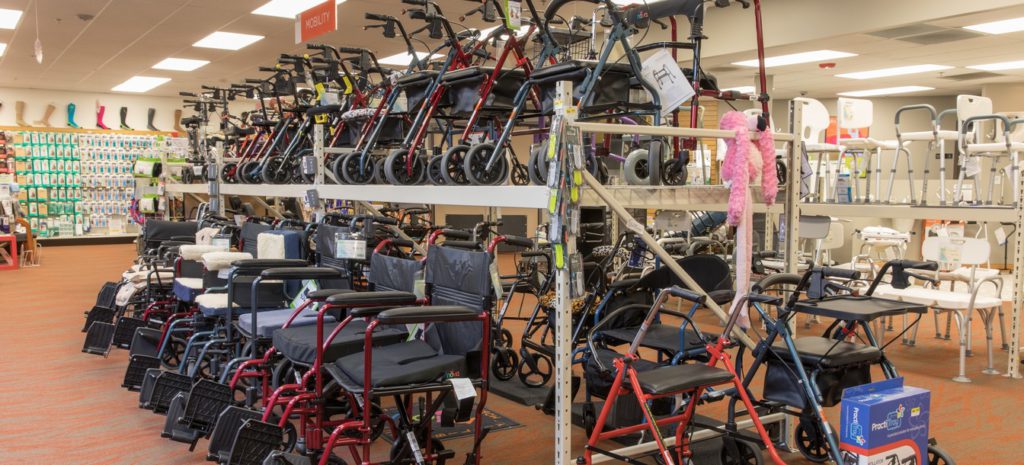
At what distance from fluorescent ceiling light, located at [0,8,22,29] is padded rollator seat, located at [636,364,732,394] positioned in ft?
30.2

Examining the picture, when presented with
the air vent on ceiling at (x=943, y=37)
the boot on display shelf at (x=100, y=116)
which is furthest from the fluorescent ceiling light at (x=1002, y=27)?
the boot on display shelf at (x=100, y=116)

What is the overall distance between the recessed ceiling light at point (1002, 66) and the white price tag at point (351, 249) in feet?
35.8

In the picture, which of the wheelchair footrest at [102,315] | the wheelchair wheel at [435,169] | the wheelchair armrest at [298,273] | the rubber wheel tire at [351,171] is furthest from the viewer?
the wheelchair footrest at [102,315]

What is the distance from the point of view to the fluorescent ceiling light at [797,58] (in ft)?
34.2

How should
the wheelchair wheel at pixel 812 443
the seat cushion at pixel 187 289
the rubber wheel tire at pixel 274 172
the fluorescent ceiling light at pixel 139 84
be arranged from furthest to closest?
the fluorescent ceiling light at pixel 139 84, the rubber wheel tire at pixel 274 172, the seat cushion at pixel 187 289, the wheelchair wheel at pixel 812 443

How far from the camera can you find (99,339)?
18.3 feet

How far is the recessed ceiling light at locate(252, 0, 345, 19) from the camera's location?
8476mm

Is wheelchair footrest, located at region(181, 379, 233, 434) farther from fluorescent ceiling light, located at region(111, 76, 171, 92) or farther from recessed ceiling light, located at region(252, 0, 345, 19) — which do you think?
fluorescent ceiling light, located at region(111, 76, 171, 92)

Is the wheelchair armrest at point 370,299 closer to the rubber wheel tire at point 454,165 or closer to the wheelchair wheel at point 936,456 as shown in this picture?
the rubber wheel tire at point 454,165

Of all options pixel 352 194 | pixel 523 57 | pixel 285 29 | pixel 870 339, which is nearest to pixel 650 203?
pixel 870 339

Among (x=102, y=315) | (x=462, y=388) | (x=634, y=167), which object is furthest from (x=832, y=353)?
(x=102, y=315)

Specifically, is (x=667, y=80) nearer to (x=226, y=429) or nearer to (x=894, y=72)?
(x=226, y=429)

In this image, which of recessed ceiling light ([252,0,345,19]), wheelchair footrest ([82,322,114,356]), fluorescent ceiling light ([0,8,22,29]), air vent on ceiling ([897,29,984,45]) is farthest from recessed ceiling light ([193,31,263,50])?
air vent on ceiling ([897,29,984,45])

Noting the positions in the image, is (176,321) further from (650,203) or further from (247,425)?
(650,203)
